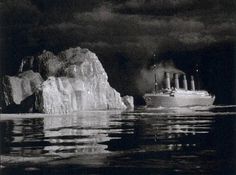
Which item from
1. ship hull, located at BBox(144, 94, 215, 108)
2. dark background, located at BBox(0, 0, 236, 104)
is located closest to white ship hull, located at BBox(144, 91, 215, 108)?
ship hull, located at BBox(144, 94, 215, 108)

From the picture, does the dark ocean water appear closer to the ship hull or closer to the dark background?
the dark background

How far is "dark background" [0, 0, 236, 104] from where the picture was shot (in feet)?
44.5

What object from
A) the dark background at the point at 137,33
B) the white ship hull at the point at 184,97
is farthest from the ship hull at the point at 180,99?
the dark background at the point at 137,33

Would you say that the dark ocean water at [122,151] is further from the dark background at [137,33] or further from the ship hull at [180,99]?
the ship hull at [180,99]

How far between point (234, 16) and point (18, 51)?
19.6 feet

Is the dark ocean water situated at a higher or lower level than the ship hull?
lower

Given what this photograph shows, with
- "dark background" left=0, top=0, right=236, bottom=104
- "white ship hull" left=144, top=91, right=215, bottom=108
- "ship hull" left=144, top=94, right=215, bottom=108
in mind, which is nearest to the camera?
"dark background" left=0, top=0, right=236, bottom=104

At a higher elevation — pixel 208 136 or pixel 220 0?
pixel 220 0

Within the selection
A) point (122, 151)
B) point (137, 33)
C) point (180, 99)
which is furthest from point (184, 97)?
point (122, 151)

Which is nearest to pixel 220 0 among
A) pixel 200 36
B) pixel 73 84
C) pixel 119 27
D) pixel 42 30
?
pixel 200 36

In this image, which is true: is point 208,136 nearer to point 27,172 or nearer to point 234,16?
point 234,16

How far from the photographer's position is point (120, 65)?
15820mm

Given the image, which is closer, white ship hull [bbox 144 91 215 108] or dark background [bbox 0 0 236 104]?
dark background [bbox 0 0 236 104]

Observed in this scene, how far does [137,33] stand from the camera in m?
14.7
